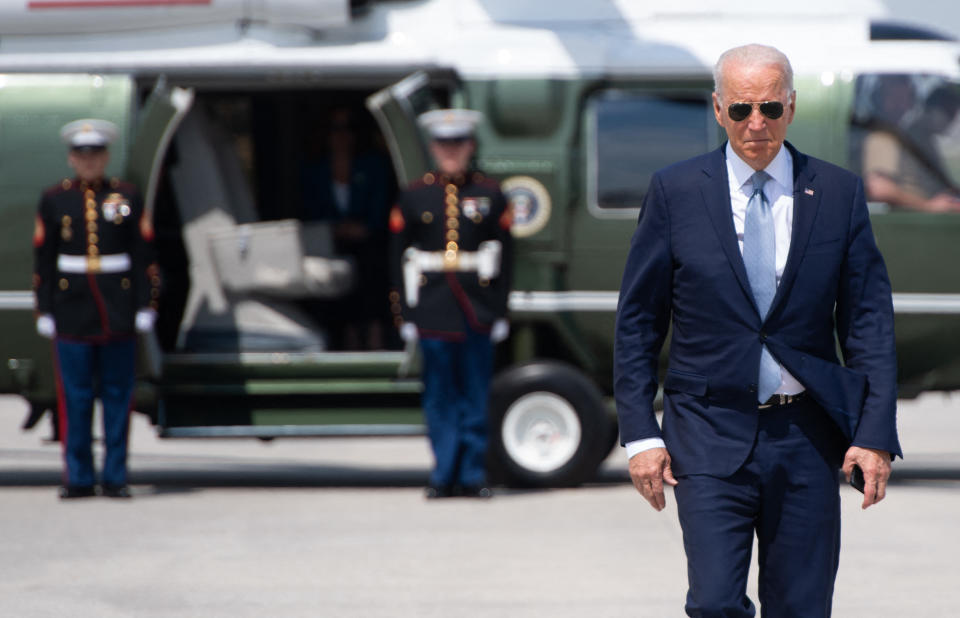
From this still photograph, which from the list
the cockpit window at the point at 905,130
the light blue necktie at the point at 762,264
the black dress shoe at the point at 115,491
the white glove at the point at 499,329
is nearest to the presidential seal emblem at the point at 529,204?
the white glove at the point at 499,329

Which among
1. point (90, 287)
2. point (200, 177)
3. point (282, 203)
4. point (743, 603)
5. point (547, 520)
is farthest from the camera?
point (282, 203)

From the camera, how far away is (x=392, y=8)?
9945 millimetres

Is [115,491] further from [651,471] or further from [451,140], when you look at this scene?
[651,471]

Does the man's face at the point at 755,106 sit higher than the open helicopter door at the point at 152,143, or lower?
higher

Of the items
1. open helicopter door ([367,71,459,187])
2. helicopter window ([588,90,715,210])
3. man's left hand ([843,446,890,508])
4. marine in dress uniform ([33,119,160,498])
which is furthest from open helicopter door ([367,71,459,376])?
man's left hand ([843,446,890,508])

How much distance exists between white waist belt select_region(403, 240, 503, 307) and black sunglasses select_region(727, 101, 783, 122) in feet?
17.8

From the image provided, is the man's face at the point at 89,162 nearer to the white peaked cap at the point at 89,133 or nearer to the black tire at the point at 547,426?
the white peaked cap at the point at 89,133

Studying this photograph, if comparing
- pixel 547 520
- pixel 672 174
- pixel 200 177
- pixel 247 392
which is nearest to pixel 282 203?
pixel 200 177

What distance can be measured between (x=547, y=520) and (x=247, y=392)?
2.17 meters

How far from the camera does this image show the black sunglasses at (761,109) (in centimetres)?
401

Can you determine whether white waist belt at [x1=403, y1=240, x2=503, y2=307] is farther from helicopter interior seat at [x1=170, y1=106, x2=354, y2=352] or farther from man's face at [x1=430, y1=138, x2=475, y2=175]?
helicopter interior seat at [x1=170, y1=106, x2=354, y2=352]

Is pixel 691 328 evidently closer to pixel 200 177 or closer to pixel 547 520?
→ pixel 547 520

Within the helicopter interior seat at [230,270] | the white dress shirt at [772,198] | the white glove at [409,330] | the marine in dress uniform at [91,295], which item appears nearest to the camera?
the white dress shirt at [772,198]

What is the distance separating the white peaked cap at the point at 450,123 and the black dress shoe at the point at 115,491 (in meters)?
2.63
